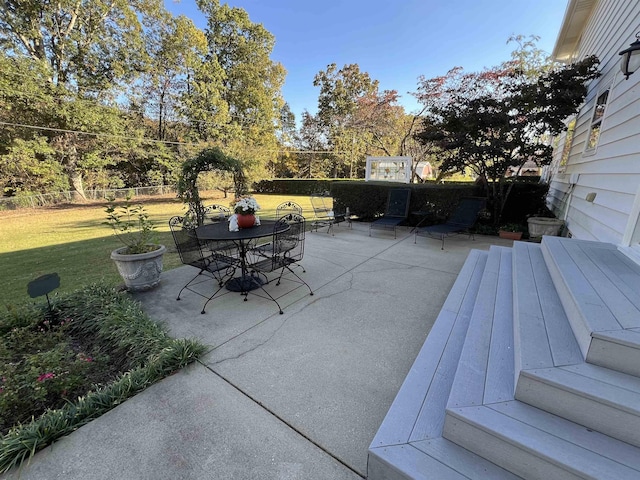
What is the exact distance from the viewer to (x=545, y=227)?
5.08 metres

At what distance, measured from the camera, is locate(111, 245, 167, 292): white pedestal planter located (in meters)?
3.22

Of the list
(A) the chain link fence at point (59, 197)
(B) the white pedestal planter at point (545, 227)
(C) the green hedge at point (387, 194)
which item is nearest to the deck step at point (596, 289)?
(B) the white pedestal planter at point (545, 227)

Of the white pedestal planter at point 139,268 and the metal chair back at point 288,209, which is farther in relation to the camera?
the metal chair back at point 288,209

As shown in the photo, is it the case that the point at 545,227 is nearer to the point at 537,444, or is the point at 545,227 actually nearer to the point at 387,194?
the point at 387,194

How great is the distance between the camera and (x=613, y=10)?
148 inches

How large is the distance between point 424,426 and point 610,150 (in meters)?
3.94

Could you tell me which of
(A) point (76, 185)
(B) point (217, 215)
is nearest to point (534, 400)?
(B) point (217, 215)

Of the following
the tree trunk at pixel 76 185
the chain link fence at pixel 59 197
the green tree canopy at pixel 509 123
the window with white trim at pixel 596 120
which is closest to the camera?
the window with white trim at pixel 596 120

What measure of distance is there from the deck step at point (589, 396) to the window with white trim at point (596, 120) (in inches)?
167

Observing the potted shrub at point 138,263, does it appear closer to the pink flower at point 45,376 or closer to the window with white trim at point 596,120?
the pink flower at point 45,376

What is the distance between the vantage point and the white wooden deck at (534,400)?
3.71 ft

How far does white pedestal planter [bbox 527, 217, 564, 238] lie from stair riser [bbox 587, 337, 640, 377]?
4748mm

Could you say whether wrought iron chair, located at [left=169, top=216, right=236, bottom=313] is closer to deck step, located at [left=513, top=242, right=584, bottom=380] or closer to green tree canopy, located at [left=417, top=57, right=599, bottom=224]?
deck step, located at [left=513, top=242, right=584, bottom=380]

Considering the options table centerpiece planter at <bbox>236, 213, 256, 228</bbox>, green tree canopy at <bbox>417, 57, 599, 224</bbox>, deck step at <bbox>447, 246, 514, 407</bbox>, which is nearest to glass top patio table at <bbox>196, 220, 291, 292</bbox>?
table centerpiece planter at <bbox>236, 213, 256, 228</bbox>
